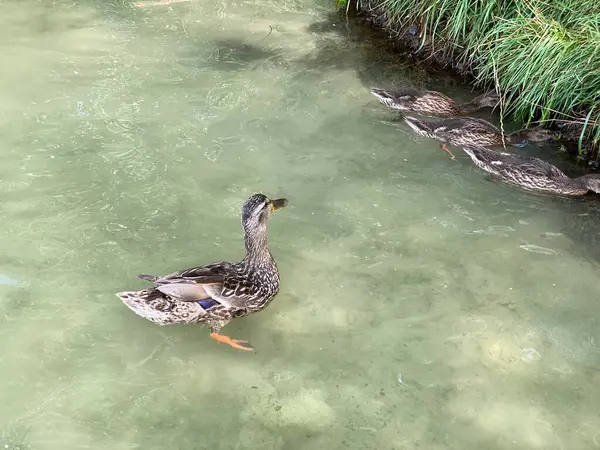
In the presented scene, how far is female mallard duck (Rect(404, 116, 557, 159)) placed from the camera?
17.6 feet

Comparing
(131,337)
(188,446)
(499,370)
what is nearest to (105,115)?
(131,337)

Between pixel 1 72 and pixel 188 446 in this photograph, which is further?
pixel 1 72

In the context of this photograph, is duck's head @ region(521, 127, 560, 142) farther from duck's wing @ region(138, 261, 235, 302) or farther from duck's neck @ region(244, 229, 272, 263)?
duck's wing @ region(138, 261, 235, 302)

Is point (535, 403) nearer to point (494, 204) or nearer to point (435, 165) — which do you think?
point (494, 204)

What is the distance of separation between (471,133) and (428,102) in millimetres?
648

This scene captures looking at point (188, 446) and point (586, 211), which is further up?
point (586, 211)

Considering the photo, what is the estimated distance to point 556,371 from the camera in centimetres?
339

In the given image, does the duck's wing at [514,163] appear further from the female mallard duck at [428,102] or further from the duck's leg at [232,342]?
the duck's leg at [232,342]

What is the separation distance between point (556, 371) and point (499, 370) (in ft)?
1.09

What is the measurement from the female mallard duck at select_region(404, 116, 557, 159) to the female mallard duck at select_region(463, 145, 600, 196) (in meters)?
0.30

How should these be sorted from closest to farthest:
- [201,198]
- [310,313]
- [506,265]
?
[310,313] → [506,265] → [201,198]

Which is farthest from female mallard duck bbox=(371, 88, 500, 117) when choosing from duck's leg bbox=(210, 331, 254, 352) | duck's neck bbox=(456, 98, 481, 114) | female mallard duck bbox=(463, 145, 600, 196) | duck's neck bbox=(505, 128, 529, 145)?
duck's leg bbox=(210, 331, 254, 352)

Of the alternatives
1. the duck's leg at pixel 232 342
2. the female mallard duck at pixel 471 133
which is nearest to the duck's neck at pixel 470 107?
the female mallard duck at pixel 471 133

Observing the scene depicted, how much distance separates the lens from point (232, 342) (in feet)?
11.2
